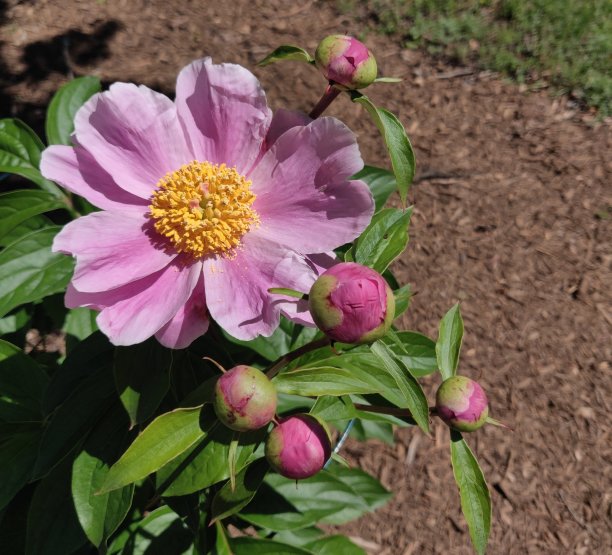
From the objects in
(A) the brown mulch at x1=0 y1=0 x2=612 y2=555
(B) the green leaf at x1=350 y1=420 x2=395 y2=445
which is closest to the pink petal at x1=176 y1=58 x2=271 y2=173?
(B) the green leaf at x1=350 y1=420 x2=395 y2=445

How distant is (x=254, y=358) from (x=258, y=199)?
1.72 feet

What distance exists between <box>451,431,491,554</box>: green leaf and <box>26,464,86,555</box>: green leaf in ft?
2.51

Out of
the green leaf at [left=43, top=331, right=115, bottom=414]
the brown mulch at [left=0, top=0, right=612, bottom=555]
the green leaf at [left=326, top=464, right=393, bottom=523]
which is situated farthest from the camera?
the brown mulch at [left=0, top=0, right=612, bottom=555]

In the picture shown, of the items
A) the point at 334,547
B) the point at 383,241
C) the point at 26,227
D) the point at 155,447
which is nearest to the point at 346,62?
the point at 383,241

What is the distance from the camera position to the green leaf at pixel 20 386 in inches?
58.2

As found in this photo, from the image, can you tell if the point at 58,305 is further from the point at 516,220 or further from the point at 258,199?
the point at 516,220

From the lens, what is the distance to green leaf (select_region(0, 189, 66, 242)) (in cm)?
158

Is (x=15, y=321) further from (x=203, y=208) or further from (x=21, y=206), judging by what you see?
(x=203, y=208)

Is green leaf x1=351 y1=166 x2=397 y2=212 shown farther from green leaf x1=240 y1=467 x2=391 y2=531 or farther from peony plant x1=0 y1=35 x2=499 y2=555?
green leaf x1=240 y1=467 x2=391 y2=531

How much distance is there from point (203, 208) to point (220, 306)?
0.19 metres

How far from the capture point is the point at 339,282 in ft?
2.86

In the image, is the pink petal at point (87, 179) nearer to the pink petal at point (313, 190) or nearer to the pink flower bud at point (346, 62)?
the pink petal at point (313, 190)

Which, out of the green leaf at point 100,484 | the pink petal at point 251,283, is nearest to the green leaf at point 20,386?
the green leaf at point 100,484

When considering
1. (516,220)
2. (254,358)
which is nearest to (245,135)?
(254,358)
